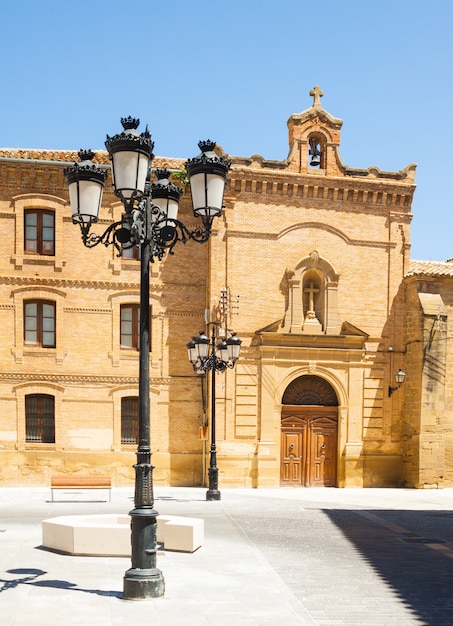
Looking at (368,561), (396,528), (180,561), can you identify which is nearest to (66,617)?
(180,561)

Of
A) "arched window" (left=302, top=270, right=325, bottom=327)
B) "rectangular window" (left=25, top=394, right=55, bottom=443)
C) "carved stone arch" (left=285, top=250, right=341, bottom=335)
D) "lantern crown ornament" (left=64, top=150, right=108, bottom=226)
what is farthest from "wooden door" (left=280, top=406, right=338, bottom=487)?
"lantern crown ornament" (left=64, top=150, right=108, bottom=226)

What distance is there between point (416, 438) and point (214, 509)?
28.8 feet

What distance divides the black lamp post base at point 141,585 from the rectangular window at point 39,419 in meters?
15.4

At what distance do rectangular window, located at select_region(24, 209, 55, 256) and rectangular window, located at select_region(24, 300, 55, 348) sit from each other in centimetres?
160

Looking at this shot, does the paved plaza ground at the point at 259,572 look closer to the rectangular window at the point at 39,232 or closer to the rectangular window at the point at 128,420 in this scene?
the rectangular window at the point at 128,420

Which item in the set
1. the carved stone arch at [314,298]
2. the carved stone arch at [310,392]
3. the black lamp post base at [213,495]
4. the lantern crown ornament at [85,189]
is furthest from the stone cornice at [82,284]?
the lantern crown ornament at [85,189]

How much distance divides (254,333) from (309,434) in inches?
144

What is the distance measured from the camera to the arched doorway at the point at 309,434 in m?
24.7

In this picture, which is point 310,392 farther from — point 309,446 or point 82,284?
point 82,284

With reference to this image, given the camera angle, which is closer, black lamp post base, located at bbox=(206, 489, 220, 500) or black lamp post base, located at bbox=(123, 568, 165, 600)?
black lamp post base, located at bbox=(123, 568, 165, 600)

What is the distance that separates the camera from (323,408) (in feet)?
81.9

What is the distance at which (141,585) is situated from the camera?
29.2 ft

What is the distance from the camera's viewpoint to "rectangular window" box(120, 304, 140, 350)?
80.5ft

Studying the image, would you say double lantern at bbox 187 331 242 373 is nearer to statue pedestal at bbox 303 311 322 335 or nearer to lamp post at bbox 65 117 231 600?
statue pedestal at bbox 303 311 322 335
